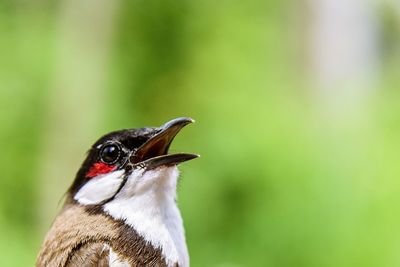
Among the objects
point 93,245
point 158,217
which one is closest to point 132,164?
point 158,217

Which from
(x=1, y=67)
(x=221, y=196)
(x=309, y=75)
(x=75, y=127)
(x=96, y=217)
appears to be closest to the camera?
(x=96, y=217)

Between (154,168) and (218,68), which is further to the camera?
(218,68)

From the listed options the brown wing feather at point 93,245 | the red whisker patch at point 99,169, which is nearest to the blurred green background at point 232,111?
the red whisker patch at point 99,169

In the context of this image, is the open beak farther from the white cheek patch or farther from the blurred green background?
the blurred green background

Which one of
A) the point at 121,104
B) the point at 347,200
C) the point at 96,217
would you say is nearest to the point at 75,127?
the point at 121,104

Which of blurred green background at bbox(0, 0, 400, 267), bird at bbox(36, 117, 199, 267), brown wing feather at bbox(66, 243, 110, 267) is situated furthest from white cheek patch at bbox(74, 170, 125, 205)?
blurred green background at bbox(0, 0, 400, 267)

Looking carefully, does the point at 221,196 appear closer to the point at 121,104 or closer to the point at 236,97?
the point at 236,97
